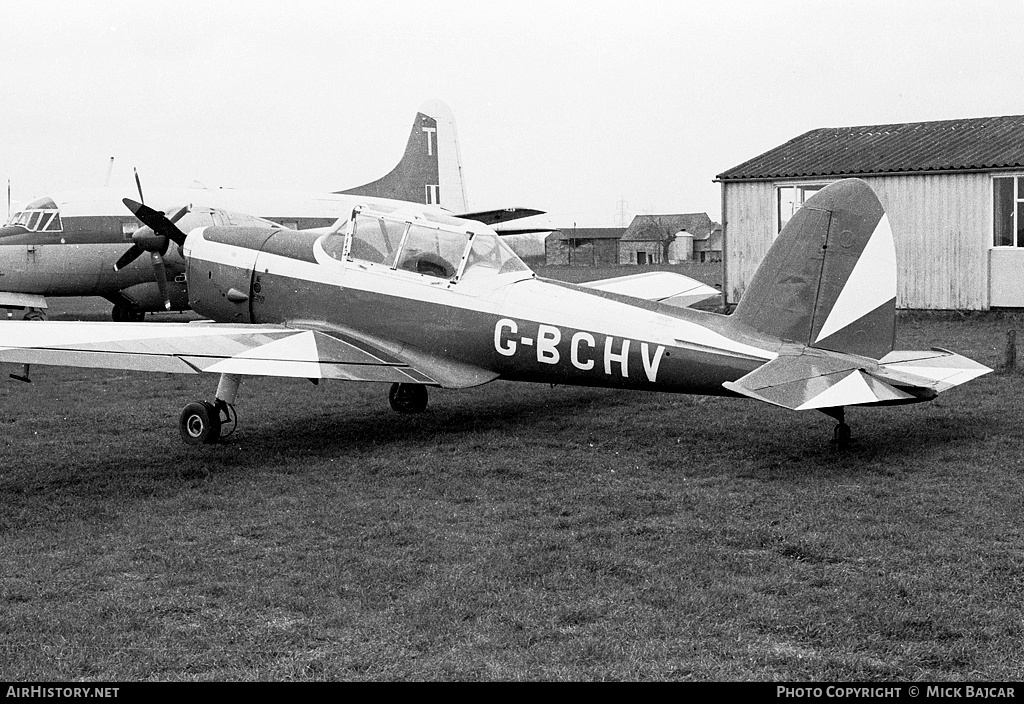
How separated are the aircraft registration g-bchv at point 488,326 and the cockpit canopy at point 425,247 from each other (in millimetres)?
16

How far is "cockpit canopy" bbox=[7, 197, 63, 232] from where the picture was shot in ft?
66.3

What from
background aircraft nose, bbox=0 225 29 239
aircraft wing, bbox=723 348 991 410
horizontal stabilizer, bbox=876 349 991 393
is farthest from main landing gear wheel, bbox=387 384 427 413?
background aircraft nose, bbox=0 225 29 239

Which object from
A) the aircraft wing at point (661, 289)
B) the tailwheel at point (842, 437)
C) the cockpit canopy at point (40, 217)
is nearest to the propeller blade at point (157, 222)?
the aircraft wing at point (661, 289)

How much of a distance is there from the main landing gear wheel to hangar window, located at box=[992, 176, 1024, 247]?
13093mm

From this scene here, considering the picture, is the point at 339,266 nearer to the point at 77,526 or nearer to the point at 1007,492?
the point at 77,526

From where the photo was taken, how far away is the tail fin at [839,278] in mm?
8297

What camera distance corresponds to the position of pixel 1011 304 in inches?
763

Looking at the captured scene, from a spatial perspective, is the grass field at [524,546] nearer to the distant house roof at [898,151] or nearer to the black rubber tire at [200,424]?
the black rubber tire at [200,424]

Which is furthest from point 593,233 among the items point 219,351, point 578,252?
point 219,351

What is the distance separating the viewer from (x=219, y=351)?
916 cm

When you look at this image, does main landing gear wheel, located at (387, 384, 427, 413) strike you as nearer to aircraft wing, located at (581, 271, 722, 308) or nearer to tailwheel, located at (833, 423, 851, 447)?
aircraft wing, located at (581, 271, 722, 308)


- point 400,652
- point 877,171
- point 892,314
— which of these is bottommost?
point 400,652

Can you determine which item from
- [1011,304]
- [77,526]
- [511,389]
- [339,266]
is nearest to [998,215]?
[1011,304]
